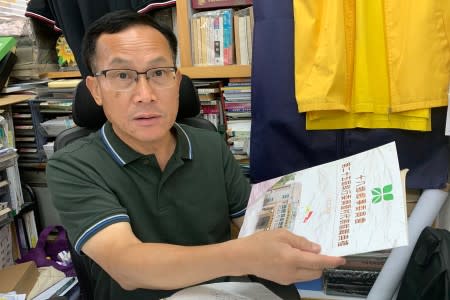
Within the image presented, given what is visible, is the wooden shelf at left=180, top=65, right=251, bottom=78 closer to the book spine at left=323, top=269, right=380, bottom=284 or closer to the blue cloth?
the blue cloth

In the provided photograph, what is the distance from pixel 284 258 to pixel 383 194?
201mm

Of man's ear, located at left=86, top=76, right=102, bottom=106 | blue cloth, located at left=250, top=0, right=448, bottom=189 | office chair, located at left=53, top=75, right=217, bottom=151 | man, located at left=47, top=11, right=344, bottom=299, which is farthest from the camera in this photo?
blue cloth, located at left=250, top=0, right=448, bottom=189

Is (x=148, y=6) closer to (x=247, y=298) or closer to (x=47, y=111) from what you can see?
(x=47, y=111)

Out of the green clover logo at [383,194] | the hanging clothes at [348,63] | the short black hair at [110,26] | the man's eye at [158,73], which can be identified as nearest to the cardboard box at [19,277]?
the short black hair at [110,26]

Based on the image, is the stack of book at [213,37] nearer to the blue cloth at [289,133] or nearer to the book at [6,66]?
the blue cloth at [289,133]

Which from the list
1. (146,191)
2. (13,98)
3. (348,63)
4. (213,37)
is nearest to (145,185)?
(146,191)

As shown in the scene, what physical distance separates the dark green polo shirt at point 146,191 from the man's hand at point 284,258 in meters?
0.34

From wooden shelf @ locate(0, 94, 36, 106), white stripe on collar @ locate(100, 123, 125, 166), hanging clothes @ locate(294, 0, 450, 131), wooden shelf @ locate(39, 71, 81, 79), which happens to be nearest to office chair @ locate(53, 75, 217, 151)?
white stripe on collar @ locate(100, 123, 125, 166)

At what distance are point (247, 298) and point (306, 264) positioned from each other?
Answer: 0.34 metres

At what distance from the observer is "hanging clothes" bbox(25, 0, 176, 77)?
5.63 feet

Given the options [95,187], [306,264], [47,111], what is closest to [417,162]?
[306,264]

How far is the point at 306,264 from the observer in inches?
24.3

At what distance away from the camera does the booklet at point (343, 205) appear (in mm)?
606

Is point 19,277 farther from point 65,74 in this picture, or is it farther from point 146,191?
point 146,191
